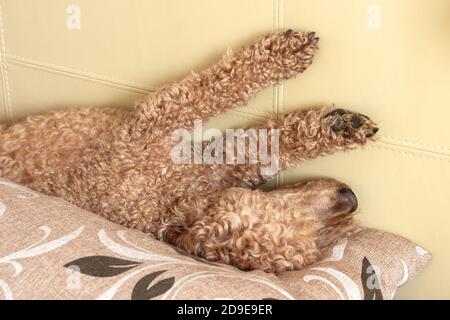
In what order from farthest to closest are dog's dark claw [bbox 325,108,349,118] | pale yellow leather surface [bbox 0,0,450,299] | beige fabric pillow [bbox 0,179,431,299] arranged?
dog's dark claw [bbox 325,108,349,118]
pale yellow leather surface [bbox 0,0,450,299]
beige fabric pillow [bbox 0,179,431,299]

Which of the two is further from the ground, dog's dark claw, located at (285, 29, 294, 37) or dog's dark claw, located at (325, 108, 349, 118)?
dog's dark claw, located at (285, 29, 294, 37)

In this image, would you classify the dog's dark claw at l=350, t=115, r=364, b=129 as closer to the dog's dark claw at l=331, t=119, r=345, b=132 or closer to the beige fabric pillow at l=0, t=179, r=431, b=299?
the dog's dark claw at l=331, t=119, r=345, b=132

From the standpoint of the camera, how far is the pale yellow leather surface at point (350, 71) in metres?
1.29

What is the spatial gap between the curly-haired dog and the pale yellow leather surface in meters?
0.05

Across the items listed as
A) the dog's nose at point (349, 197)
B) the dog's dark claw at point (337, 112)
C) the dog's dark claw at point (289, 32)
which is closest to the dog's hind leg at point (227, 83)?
the dog's dark claw at point (289, 32)

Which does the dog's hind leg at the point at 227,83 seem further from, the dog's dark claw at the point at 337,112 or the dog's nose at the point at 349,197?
the dog's nose at the point at 349,197

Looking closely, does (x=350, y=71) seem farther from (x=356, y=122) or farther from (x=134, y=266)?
(x=134, y=266)

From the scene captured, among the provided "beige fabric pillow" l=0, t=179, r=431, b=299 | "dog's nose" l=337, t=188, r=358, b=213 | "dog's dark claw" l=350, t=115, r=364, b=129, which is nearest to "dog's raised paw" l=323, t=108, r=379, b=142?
"dog's dark claw" l=350, t=115, r=364, b=129

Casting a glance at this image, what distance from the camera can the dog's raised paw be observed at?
4.46 ft

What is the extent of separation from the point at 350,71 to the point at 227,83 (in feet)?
1.00

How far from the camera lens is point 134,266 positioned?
3.84 feet

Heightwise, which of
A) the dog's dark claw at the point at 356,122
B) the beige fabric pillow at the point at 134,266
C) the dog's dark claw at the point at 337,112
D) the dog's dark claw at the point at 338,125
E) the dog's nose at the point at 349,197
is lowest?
the beige fabric pillow at the point at 134,266

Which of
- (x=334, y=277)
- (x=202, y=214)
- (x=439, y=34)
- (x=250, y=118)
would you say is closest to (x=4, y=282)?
(x=202, y=214)

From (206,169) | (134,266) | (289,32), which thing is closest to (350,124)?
(289,32)
